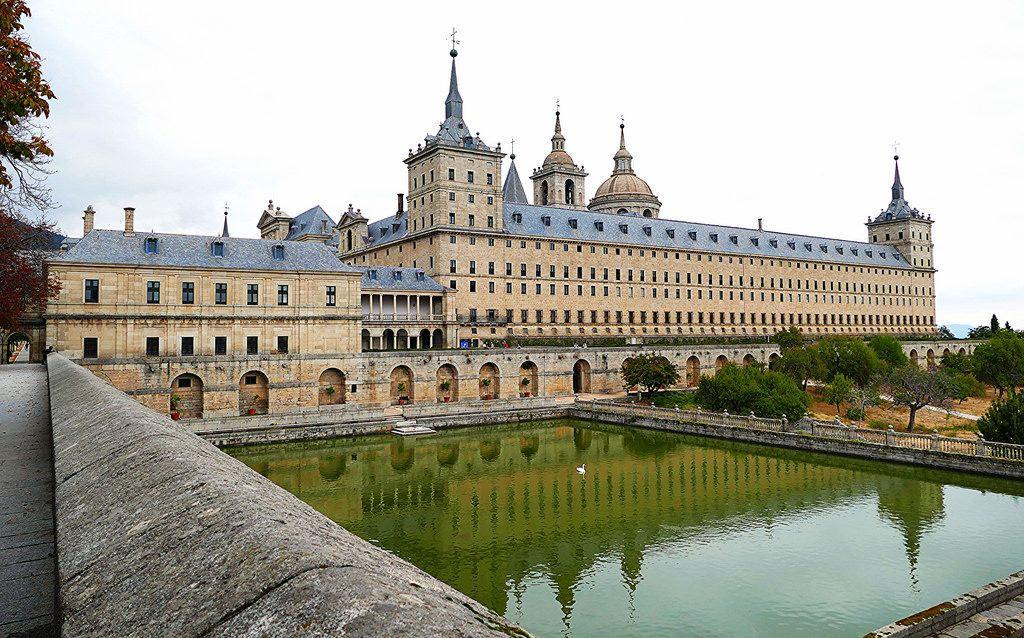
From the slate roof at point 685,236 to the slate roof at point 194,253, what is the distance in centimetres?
2342

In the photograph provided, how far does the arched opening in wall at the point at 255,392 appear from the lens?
4084 centimetres

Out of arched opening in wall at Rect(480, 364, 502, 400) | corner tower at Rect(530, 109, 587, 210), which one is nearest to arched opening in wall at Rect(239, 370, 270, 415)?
arched opening in wall at Rect(480, 364, 502, 400)

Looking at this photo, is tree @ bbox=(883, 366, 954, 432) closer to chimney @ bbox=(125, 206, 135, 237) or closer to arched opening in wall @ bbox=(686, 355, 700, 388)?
arched opening in wall @ bbox=(686, 355, 700, 388)

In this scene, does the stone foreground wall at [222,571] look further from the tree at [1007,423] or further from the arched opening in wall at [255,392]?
the arched opening in wall at [255,392]

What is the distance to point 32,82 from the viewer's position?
24.8 ft

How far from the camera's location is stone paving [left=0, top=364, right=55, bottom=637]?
3453 millimetres

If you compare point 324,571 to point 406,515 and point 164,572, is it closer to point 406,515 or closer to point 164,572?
point 164,572

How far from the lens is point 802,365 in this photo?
55062 mm

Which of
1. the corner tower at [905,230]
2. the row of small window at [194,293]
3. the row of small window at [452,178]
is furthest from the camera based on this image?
the corner tower at [905,230]

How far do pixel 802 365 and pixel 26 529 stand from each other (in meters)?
56.9

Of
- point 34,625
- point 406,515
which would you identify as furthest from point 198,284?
point 34,625

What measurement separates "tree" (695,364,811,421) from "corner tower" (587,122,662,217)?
4560cm

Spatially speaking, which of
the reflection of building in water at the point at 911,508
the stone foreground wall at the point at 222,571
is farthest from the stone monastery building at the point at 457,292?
the stone foreground wall at the point at 222,571

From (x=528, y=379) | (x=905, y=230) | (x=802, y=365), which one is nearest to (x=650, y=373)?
(x=528, y=379)
